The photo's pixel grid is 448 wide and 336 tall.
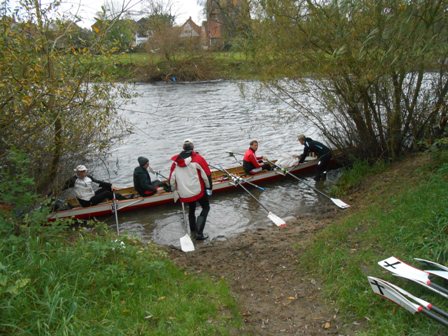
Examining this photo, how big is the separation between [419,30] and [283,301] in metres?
4.38

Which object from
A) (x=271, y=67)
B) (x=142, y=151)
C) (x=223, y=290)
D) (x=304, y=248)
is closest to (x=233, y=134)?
(x=142, y=151)

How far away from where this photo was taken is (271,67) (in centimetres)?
1102

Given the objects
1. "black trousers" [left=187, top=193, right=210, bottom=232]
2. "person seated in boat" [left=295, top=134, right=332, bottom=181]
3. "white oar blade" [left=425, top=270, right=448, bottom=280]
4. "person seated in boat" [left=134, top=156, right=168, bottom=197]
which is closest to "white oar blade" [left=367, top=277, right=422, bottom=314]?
"white oar blade" [left=425, top=270, right=448, bottom=280]

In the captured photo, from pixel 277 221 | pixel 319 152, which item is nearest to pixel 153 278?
pixel 277 221

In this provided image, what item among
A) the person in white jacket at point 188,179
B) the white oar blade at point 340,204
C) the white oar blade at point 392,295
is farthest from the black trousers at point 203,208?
the white oar blade at point 392,295

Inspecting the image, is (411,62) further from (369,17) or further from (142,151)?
(142,151)

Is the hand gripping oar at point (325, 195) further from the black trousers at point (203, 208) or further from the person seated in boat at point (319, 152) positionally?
the black trousers at point (203, 208)

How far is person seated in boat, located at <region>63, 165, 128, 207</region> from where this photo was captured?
10.2 meters

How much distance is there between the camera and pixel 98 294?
15.8 feet

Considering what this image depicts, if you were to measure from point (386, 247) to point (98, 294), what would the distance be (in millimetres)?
3947

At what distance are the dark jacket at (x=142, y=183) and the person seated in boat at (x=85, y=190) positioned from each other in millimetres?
654

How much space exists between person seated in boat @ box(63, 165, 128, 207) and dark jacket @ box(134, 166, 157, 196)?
654 mm

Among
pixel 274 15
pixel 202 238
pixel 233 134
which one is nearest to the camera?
pixel 202 238

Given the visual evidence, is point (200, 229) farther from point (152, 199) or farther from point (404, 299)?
point (404, 299)
